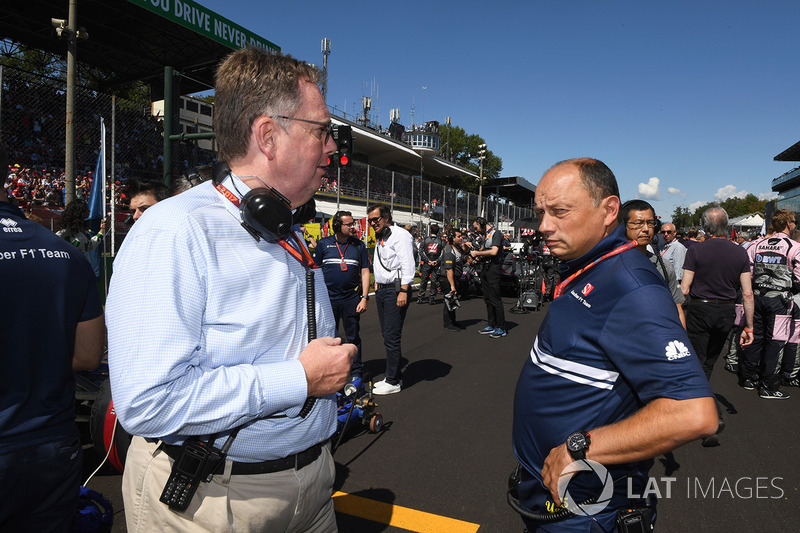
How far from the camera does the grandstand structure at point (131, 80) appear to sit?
14.1 m

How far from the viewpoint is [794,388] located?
6.09 meters

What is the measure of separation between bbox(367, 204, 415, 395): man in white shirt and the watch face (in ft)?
13.1

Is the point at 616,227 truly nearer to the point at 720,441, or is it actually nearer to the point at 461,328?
the point at 720,441

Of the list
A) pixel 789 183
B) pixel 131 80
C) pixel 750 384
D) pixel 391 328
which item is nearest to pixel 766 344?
pixel 750 384

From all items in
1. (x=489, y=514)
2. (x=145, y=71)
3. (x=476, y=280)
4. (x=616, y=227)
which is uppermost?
(x=145, y=71)

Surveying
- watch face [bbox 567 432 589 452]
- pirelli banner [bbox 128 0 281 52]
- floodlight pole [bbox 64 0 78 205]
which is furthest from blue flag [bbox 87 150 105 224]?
pirelli banner [bbox 128 0 281 52]

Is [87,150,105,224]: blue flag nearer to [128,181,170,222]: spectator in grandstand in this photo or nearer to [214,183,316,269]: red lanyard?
[128,181,170,222]: spectator in grandstand

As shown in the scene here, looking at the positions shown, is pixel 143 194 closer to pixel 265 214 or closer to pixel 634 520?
pixel 265 214

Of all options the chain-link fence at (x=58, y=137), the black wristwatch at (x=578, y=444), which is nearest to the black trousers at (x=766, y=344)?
the black wristwatch at (x=578, y=444)

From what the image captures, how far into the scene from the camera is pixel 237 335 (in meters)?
1.25

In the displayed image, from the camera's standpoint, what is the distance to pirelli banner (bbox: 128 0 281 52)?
18172 millimetres

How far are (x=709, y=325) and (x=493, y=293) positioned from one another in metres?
4.17

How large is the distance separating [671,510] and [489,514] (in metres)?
1.29

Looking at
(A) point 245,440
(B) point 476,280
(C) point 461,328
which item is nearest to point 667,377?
(A) point 245,440
